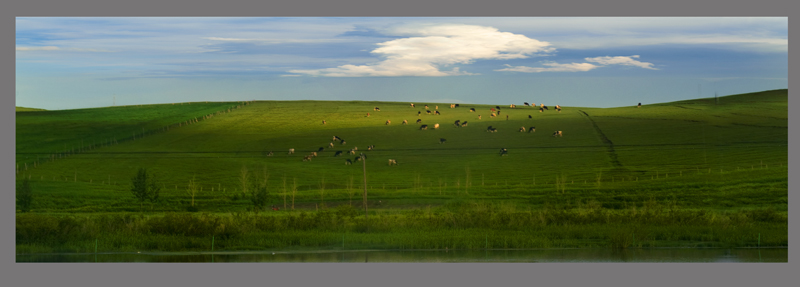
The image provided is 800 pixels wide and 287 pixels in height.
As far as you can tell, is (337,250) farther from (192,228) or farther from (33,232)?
(33,232)

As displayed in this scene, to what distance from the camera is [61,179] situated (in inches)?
2426

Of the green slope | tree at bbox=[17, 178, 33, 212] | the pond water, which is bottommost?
the pond water

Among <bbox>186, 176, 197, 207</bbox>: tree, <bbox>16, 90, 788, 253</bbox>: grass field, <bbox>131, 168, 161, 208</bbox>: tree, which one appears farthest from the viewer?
<bbox>186, 176, 197, 207</bbox>: tree

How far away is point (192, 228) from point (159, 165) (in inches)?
1459

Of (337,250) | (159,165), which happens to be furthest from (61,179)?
(337,250)

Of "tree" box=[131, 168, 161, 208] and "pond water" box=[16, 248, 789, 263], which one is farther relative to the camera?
"tree" box=[131, 168, 161, 208]

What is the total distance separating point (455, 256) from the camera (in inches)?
1214

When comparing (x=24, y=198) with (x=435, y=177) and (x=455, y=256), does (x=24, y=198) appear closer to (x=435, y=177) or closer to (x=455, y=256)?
(x=435, y=177)

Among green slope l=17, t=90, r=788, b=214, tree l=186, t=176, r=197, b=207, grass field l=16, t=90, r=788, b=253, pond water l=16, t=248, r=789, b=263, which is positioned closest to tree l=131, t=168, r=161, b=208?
grass field l=16, t=90, r=788, b=253

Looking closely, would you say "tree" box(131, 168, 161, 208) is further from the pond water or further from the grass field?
the pond water

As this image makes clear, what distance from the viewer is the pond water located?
98.5 ft

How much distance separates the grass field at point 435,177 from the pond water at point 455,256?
1.14 meters

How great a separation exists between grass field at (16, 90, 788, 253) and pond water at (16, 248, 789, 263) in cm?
114

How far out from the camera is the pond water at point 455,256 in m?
30.0
